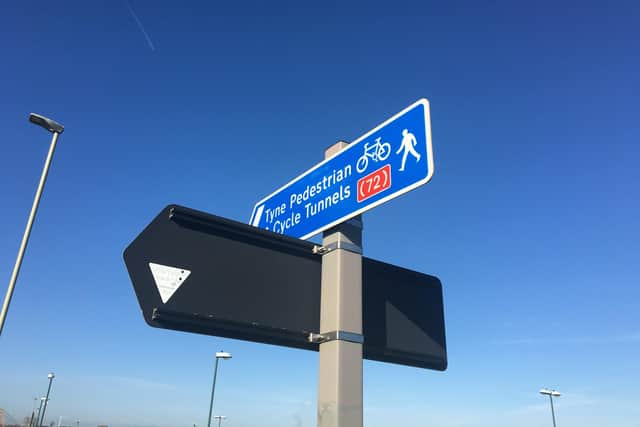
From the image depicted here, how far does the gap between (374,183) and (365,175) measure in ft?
0.45

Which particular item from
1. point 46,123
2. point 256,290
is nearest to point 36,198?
point 46,123

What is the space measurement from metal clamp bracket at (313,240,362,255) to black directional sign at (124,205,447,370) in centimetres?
4

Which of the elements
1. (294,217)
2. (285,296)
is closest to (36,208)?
(294,217)

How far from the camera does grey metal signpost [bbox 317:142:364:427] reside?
2.67 meters

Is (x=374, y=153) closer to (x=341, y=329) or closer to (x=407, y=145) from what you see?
(x=407, y=145)

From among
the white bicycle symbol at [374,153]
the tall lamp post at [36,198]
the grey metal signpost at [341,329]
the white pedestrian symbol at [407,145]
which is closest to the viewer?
the grey metal signpost at [341,329]

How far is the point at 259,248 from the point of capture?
9.87 ft

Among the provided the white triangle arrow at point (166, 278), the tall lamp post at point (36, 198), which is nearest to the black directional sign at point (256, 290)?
the white triangle arrow at point (166, 278)

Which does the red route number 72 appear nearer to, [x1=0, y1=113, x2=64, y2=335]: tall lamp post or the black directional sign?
the black directional sign

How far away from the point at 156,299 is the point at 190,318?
0.22 metres

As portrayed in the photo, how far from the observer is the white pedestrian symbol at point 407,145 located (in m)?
2.91

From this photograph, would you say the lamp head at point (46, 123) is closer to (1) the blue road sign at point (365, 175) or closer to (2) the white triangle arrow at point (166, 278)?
(1) the blue road sign at point (365, 175)

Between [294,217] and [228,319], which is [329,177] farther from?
[228,319]

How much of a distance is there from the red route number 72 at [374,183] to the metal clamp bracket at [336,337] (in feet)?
2.83
